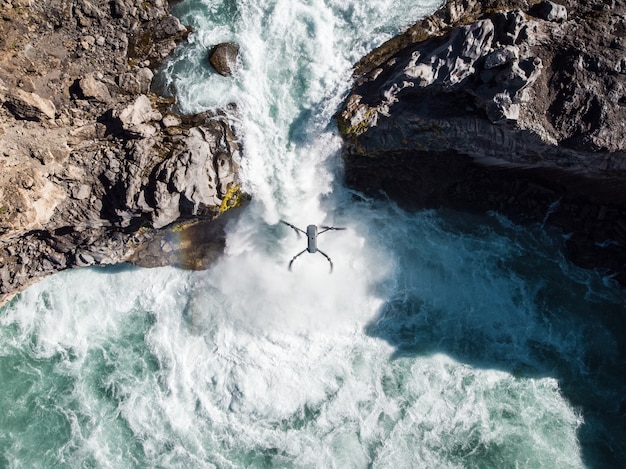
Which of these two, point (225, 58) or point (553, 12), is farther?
point (225, 58)

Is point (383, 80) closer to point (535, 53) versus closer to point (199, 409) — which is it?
point (535, 53)

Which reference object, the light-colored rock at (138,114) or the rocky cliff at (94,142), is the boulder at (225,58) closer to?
the rocky cliff at (94,142)

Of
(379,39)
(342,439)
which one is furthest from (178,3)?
(342,439)

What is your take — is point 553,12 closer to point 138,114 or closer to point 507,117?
point 507,117

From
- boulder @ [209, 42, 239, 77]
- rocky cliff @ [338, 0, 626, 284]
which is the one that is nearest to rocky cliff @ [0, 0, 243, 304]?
boulder @ [209, 42, 239, 77]

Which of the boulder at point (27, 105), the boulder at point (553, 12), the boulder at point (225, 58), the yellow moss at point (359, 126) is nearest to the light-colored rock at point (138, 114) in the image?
the boulder at point (27, 105)

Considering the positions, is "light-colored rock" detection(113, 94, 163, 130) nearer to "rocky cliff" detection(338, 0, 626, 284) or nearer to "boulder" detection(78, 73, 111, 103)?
"boulder" detection(78, 73, 111, 103)

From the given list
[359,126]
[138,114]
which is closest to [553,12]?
[359,126]
